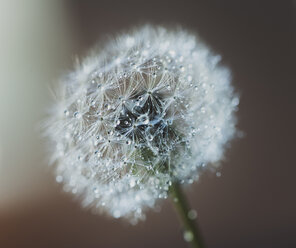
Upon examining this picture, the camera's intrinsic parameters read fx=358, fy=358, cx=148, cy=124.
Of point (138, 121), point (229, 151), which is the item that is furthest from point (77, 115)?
point (229, 151)

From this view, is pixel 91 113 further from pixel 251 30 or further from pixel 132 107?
pixel 251 30

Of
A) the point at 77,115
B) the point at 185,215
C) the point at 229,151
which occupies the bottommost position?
the point at 185,215

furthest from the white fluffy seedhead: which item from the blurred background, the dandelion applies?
the blurred background

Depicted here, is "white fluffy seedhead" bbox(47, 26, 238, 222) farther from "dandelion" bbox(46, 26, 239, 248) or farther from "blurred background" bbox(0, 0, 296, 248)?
"blurred background" bbox(0, 0, 296, 248)

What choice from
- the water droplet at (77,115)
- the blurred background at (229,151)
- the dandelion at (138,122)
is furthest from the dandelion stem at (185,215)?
the blurred background at (229,151)

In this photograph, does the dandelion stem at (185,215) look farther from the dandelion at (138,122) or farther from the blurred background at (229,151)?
the blurred background at (229,151)

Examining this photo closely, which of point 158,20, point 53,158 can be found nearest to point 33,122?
point 158,20

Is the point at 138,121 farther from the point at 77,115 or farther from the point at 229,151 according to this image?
the point at 229,151
